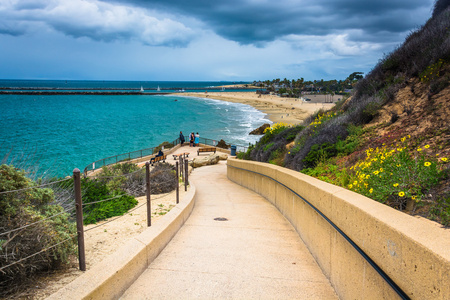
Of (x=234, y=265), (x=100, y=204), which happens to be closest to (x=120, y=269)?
(x=234, y=265)

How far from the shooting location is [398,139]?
23.9ft

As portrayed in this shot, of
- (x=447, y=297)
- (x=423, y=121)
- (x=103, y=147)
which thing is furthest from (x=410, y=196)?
(x=103, y=147)

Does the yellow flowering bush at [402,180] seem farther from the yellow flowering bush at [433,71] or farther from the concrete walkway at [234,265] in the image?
the yellow flowering bush at [433,71]

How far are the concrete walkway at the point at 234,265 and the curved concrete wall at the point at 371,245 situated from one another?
34 centimetres

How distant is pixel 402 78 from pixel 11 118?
9226 centimetres

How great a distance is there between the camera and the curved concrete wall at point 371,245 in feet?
7.69

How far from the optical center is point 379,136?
833 cm

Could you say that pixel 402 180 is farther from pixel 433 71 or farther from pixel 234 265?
pixel 433 71

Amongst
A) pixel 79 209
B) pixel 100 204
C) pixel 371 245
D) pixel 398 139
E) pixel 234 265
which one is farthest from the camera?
pixel 100 204

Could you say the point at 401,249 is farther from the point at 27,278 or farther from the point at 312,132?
the point at 312,132

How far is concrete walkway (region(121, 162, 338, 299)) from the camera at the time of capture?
4227mm

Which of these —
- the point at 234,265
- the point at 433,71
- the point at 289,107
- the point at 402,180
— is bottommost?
the point at 289,107

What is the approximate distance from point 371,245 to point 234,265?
234 cm

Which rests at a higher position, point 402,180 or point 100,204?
point 402,180
